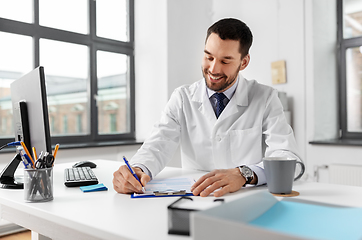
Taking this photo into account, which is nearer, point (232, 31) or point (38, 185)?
point (38, 185)

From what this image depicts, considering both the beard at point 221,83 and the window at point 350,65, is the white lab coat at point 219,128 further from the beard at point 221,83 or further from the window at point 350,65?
the window at point 350,65

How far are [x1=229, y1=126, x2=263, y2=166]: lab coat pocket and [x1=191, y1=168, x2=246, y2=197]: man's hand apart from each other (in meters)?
0.48

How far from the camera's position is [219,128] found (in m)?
1.51

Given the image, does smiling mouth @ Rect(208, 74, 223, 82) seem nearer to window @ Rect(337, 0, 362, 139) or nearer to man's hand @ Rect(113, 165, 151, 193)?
man's hand @ Rect(113, 165, 151, 193)

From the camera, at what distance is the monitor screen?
1006 mm

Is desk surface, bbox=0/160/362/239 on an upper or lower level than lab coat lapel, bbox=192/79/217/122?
lower

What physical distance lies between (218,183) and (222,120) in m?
0.58

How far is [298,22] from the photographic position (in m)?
3.13

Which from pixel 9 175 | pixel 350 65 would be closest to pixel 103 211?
pixel 9 175

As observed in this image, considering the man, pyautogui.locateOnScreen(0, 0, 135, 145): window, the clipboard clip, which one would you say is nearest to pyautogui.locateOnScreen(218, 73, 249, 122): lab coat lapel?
the man

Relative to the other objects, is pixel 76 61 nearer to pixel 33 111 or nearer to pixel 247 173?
pixel 33 111

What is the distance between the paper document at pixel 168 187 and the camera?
959mm

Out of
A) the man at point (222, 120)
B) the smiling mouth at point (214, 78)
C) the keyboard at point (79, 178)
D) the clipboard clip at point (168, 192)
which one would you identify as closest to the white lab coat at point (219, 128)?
the man at point (222, 120)

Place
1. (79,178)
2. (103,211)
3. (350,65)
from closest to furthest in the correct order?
(103,211), (79,178), (350,65)
